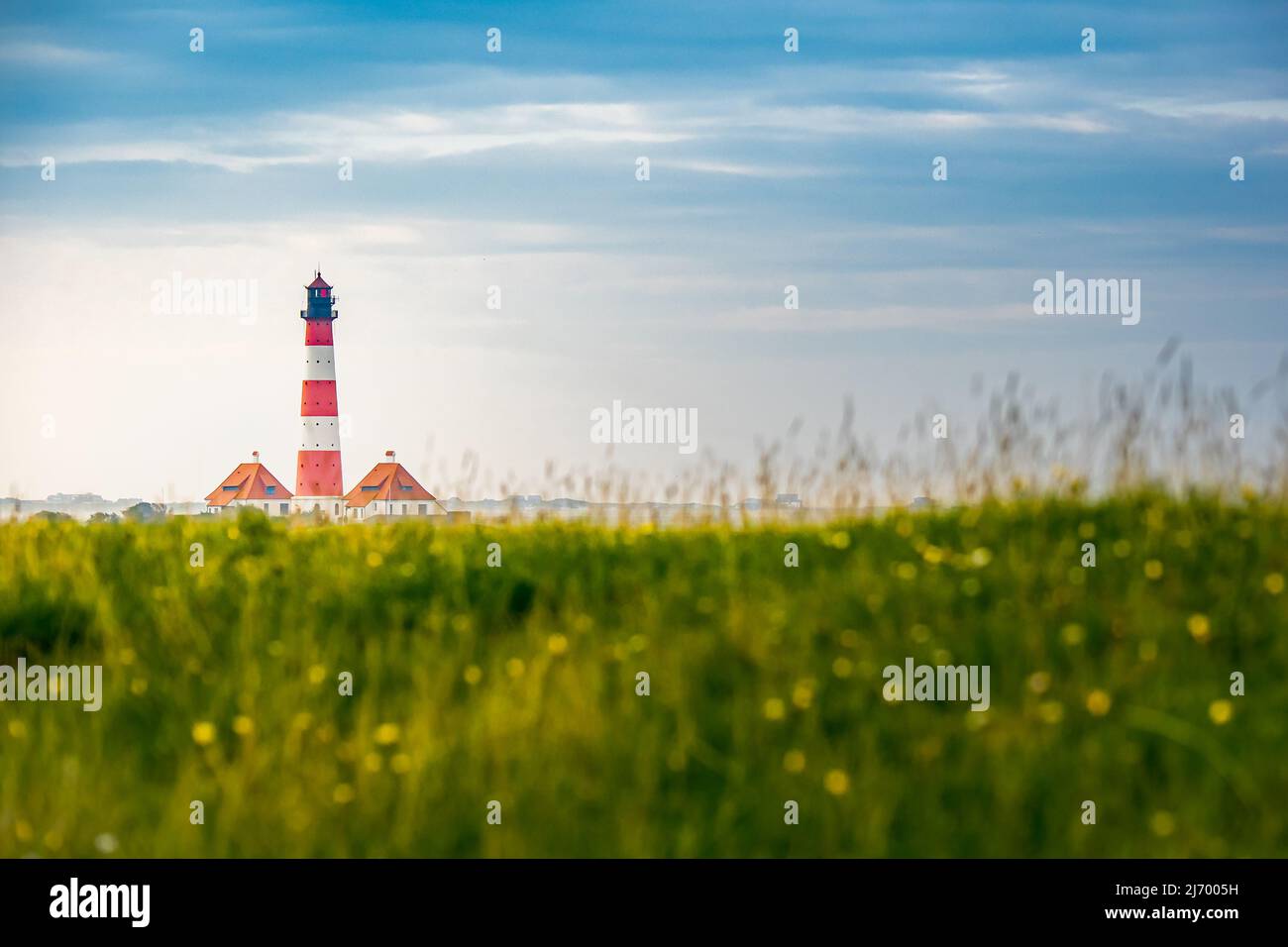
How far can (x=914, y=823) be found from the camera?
6.50 metres

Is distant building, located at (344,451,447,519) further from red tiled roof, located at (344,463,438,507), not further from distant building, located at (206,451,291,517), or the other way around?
distant building, located at (206,451,291,517)

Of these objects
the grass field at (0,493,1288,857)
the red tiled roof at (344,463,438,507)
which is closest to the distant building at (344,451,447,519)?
the red tiled roof at (344,463,438,507)

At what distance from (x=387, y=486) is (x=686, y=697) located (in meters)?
75.3

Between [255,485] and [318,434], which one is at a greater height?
[318,434]

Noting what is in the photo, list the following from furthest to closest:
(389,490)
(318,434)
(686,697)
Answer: (389,490)
(318,434)
(686,697)

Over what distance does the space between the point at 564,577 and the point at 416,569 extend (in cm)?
125

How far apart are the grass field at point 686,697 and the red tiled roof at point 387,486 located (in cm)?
7062

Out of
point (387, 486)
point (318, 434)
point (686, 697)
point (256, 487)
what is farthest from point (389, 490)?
point (686, 697)

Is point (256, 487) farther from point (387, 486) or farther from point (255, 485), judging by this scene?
point (387, 486)

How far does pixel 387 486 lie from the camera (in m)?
81.1

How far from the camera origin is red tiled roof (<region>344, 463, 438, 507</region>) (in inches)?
3175

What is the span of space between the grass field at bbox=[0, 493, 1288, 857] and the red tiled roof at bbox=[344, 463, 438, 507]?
232ft

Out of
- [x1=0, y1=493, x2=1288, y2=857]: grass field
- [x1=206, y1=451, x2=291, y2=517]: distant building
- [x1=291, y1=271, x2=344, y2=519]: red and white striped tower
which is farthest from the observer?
[x1=206, y1=451, x2=291, y2=517]: distant building
